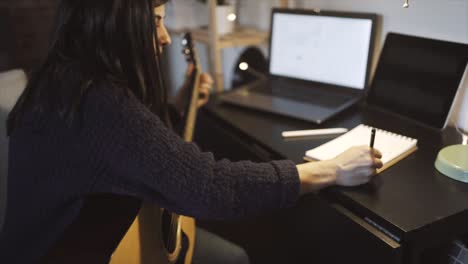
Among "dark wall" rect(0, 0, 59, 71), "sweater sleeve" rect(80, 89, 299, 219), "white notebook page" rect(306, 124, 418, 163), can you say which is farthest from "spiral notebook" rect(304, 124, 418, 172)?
"dark wall" rect(0, 0, 59, 71)

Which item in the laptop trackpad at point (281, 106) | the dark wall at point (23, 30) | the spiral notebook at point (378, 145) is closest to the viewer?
the spiral notebook at point (378, 145)

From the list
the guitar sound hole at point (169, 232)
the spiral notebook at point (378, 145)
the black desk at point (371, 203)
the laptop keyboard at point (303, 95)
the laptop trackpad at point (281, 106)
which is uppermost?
the laptop keyboard at point (303, 95)

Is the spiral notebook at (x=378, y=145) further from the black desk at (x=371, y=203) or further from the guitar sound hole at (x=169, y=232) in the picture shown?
the guitar sound hole at (x=169, y=232)

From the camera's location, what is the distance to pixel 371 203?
845 millimetres

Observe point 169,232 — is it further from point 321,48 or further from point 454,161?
point 321,48

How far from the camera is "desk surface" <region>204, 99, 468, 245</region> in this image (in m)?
→ 0.79

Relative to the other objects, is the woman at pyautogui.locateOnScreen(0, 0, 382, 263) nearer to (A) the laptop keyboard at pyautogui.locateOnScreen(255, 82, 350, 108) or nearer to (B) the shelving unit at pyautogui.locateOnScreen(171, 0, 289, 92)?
(A) the laptop keyboard at pyautogui.locateOnScreen(255, 82, 350, 108)

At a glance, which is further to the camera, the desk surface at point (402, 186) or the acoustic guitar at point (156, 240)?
the acoustic guitar at point (156, 240)

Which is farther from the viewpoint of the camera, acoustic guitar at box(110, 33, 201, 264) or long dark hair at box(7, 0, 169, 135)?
acoustic guitar at box(110, 33, 201, 264)

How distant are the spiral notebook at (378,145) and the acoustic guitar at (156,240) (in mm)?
362

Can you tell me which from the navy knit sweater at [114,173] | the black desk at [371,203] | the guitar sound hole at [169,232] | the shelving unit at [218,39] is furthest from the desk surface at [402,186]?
the shelving unit at [218,39]

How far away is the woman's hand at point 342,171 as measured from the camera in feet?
2.90

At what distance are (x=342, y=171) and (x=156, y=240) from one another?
435 millimetres

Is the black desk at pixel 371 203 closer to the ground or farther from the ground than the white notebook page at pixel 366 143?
closer to the ground
